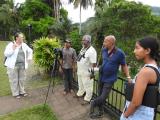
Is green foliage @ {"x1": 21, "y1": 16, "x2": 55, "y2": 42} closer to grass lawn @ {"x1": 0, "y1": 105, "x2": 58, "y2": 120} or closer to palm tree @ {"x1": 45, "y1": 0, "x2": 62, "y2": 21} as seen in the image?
palm tree @ {"x1": 45, "y1": 0, "x2": 62, "y2": 21}

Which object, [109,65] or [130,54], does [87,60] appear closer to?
[109,65]

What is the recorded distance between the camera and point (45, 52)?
7.95m

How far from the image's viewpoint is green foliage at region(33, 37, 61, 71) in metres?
7.96

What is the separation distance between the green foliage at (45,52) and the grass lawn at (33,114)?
254 centimetres

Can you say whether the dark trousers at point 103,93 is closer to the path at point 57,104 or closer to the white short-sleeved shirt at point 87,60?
the path at point 57,104

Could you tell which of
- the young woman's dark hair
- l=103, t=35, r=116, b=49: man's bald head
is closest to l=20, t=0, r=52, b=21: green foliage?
l=103, t=35, r=116, b=49: man's bald head

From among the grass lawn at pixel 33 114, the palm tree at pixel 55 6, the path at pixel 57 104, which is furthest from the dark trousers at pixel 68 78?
the palm tree at pixel 55 6

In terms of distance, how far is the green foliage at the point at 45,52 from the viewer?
7.96 metres

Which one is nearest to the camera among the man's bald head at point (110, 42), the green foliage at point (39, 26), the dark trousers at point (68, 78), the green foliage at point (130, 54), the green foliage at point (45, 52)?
the man's bald head at point (110, 42)

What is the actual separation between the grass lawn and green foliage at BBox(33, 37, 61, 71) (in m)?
2.54

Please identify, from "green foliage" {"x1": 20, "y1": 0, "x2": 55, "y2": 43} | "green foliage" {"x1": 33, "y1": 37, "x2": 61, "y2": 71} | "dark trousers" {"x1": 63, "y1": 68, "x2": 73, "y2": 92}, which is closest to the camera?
"dark trousers" {"x1": 63, "y1": 68, "x2": 73, "y2": 92}

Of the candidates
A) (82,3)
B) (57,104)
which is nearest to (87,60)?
(57,104)

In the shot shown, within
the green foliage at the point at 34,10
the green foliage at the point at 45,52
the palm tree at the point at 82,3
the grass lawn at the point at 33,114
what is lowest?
the grass lawn at the point at 33,114

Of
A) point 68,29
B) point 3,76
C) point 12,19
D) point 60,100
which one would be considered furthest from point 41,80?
point 12,19
